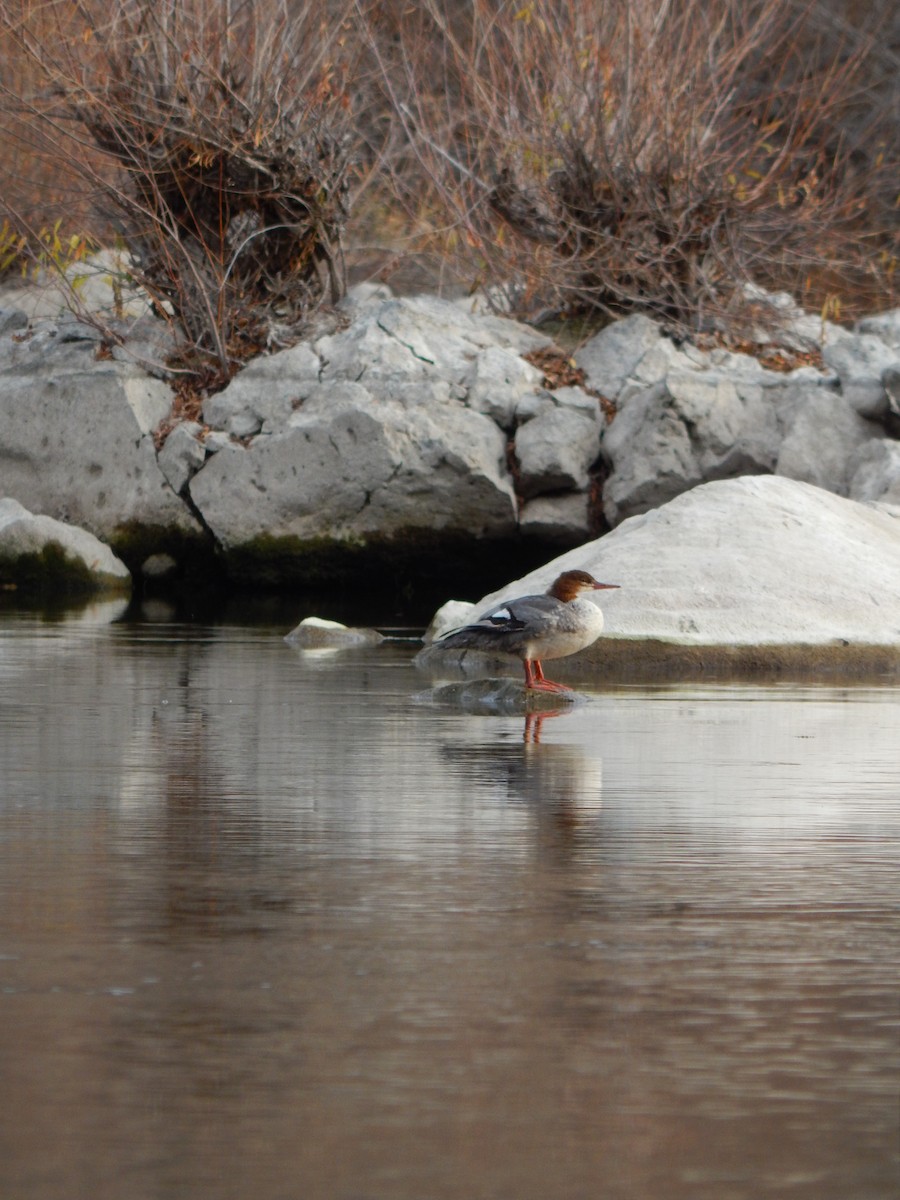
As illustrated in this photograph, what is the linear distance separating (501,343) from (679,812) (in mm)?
11822

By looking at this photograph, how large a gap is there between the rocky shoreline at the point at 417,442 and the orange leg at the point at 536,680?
20.3 ft

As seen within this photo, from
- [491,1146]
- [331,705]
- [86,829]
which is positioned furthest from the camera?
[331,705]

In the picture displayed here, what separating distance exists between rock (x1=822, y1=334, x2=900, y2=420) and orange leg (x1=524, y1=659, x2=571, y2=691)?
7.73 metres

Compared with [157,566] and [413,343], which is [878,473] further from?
[157,566]

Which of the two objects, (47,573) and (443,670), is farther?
(47,573)

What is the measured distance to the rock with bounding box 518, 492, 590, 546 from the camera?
15.8 meters

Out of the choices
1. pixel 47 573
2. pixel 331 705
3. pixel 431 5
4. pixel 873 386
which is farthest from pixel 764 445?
pixel 331 705

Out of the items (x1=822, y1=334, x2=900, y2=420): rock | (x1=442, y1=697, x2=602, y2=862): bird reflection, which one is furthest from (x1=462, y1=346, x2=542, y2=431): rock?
(x1=442, y1=697, x2=602, y2=862): bird reflection

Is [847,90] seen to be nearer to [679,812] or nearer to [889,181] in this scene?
[889,181]

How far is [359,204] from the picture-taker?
20.0 meters

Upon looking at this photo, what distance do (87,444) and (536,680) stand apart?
28.9 ft

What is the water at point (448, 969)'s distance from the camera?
9.14 ft

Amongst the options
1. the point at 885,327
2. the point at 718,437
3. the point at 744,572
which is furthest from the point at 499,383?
the point at 744,572

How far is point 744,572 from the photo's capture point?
10.5 m
